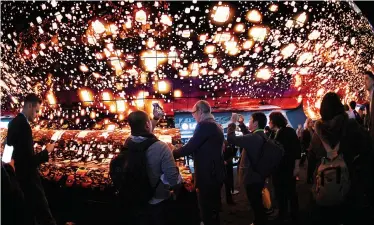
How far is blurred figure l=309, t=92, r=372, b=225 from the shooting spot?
3.20 metres

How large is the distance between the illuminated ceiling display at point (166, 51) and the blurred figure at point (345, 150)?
2837 millimetres

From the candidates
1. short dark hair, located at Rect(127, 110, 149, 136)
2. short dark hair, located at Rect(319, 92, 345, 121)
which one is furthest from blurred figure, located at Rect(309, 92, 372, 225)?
short dark hair, located at Rect(127, 110, 149, 136)

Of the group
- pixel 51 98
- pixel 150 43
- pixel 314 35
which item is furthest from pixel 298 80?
pixel 51 98

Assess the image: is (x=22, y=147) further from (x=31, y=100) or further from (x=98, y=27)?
(x=98, y=27)

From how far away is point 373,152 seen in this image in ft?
10.8

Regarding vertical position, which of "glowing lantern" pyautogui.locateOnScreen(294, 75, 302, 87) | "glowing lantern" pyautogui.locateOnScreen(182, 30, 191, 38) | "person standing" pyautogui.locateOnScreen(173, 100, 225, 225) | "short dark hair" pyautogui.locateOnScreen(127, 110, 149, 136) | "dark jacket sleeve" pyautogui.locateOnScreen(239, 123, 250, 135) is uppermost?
"glowing lantern" pyautogui.locateOnScreen(182, 30, 191, 38)

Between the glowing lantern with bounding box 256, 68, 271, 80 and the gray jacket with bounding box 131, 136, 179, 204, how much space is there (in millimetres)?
5388

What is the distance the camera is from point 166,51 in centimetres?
620

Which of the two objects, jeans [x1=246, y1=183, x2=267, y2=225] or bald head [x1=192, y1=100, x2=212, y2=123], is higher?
bald head [x1=192, y1=100, x2=212, y2=123]

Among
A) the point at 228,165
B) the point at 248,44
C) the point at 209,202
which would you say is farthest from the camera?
the point at 228,165

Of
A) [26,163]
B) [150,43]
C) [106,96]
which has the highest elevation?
[150,43]

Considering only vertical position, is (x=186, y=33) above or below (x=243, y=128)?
above

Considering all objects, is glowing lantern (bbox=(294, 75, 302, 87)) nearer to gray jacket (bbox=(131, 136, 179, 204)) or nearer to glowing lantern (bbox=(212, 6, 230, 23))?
glowing lantern (bbox=(212, 6, 230, 23))

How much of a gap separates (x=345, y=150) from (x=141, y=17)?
3781mm
